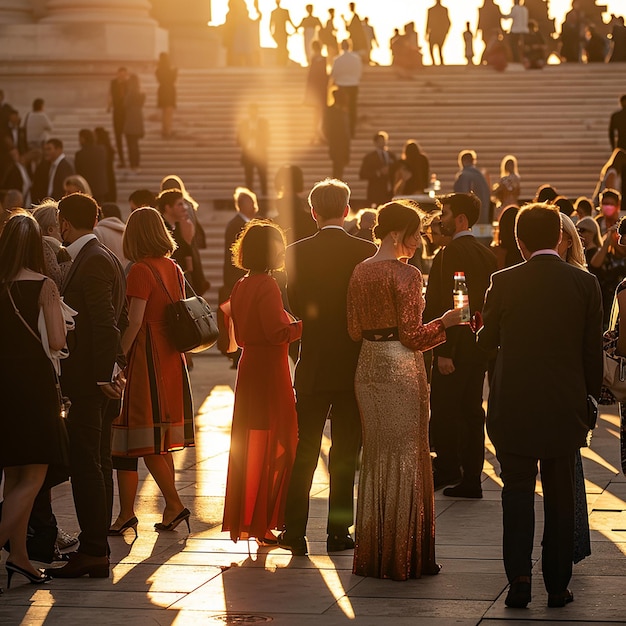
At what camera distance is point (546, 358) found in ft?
23.8

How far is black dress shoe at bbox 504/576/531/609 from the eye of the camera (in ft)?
23.7

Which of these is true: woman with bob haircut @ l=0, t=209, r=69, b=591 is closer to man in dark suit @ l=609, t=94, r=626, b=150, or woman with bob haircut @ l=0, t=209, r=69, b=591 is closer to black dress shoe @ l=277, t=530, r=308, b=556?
black dress shoe @ l=277, t=530, r=308, b=556

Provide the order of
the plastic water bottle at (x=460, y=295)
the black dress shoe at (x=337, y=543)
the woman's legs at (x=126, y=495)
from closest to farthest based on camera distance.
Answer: the plastic water bottle at (x=460, y=295) → the black dress shoe at (x=337, y=543) → the woman's legs at (x=126, y=495)

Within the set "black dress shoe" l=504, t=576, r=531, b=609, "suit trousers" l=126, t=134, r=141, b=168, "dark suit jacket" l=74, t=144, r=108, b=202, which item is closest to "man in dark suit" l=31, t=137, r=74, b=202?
"dark suit jacket" l=74, t=144, r=108, b=202

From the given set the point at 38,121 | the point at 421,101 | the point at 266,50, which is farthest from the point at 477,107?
the point at 266,50

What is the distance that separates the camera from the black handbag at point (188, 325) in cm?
892

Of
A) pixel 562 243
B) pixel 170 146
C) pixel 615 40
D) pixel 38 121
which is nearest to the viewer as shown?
pixel 562 243

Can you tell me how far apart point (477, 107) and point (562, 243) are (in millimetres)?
24174

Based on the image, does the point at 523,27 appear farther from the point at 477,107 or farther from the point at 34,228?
the point at 34,228

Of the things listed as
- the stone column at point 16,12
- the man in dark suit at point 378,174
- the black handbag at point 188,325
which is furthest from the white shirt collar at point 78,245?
the stone column at point 16,12

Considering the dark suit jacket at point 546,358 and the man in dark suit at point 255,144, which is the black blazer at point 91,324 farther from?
the man in dark suit at point 255,144

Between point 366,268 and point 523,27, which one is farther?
point 523,27

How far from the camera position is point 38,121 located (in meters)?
28.2

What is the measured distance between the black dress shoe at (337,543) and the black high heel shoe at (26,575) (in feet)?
4.61
